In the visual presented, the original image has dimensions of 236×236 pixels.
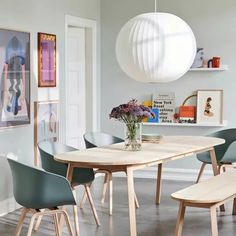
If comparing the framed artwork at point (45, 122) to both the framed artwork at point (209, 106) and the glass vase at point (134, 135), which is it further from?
the framed artwork at point (209, 106)

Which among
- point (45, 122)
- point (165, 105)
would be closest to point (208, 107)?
point (165, 105)

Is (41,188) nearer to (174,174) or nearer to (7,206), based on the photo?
(7,206)

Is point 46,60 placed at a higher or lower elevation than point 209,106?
higher

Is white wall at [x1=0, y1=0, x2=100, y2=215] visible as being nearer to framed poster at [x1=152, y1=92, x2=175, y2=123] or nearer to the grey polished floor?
the grey polished floor

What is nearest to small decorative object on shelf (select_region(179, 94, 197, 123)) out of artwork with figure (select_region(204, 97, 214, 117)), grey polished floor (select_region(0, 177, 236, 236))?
artwork with figure (select_region(204, 97, 214, 117))

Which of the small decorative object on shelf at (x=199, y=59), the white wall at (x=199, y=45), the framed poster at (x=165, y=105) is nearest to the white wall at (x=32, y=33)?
the white wall at (x=199, y=45)

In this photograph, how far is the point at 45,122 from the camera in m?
6.19

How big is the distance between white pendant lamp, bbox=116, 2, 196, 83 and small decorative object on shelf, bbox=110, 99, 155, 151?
1.52 feet

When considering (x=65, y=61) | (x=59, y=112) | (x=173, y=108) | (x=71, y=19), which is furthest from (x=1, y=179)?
(x=173, y=108)

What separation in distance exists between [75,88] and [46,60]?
3.92ft

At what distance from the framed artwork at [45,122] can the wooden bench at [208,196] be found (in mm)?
2143

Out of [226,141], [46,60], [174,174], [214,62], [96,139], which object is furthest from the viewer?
[174,174]

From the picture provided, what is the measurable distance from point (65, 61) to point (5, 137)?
1538 mm

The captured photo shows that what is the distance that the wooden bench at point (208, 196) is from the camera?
4058 millimetres
